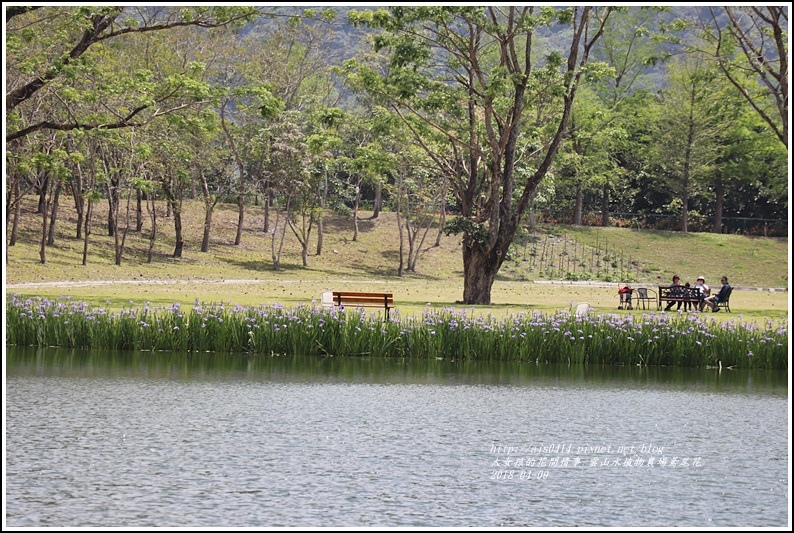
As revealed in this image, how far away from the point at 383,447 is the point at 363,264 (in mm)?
43367

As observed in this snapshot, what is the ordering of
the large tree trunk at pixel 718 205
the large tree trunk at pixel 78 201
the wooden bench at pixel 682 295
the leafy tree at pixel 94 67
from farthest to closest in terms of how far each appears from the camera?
the large tree trunk at pixel 718 205
the large tree trunk at pixel 78 201
the wooden bench at pixel 682 295
the leafy tree at pixel 94 67

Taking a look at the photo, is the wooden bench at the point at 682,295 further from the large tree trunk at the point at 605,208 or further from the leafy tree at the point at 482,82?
the large tree trunk at the point at 605,208

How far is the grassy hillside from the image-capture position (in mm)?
36219

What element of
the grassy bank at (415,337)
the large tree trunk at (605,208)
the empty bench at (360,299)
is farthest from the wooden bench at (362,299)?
the large tree trunk at (605,208)

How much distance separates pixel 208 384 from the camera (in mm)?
16188

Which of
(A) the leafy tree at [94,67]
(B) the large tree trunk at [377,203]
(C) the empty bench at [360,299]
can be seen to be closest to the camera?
(C) the empty bench at [360,299]

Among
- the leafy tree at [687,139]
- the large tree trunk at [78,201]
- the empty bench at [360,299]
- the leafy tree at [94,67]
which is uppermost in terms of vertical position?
the leafy tree at [687,139]

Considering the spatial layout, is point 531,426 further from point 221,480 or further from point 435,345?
point 435,345

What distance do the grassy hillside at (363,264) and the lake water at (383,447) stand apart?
12.8m

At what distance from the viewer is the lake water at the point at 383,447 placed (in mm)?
9086

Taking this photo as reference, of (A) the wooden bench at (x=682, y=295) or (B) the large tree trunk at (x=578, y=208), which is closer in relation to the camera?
(A) the wooden bench at (x=682, y=295)

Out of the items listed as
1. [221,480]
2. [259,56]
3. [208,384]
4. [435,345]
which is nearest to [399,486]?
[221,480]

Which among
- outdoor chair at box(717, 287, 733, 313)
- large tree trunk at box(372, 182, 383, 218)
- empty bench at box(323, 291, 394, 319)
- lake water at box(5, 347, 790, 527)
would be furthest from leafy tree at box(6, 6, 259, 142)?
large tree trunk at box(372, 182, 383, 218)

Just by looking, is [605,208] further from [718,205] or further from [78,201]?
[78,201]
